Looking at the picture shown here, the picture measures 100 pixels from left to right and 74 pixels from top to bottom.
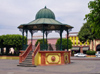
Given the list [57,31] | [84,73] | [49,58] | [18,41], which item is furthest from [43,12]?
[18,41]

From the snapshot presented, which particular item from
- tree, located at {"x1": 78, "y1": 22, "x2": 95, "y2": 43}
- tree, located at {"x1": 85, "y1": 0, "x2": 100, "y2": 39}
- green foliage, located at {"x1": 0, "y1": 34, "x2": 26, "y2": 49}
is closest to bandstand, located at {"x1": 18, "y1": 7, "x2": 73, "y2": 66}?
tree, located at {"x1": 85, "y1": 0, "x2": 100, "y2": 39}

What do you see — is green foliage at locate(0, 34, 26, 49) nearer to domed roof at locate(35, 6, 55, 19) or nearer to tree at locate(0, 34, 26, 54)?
tree at locate(0, 34, 26, 54)

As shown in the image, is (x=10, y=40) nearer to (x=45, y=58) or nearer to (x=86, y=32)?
(x=86, y=32)

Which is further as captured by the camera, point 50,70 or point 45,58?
point 45,58

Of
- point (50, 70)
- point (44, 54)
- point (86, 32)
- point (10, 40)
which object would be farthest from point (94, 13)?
point (86, 32)

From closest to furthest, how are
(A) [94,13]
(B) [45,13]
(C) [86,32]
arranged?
1. (A) [94,13]
2. (B) [45,13]
3. (C) [86,32]

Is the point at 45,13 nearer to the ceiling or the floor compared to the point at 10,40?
nearer to the ceiling

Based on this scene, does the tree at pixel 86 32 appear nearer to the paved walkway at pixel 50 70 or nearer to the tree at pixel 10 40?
the tree at pixel 10 40


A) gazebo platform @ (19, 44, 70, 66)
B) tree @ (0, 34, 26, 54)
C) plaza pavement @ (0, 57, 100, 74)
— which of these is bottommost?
plaza pavement @ (0, 57, 100, 74)

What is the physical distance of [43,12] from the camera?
25.0 metres

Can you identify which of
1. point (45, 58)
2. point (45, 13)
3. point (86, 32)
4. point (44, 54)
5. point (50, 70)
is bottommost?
point (50, 70)

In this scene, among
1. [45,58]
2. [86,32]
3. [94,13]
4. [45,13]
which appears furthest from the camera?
[86,32]

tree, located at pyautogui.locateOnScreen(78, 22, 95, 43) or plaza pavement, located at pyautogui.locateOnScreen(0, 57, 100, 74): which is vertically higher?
tree, located at pyautogui.locateOnScreen(78, 22, 95, 43)

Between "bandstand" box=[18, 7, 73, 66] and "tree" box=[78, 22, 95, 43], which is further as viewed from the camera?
"tree" box=[78, 22, 95, 43]
